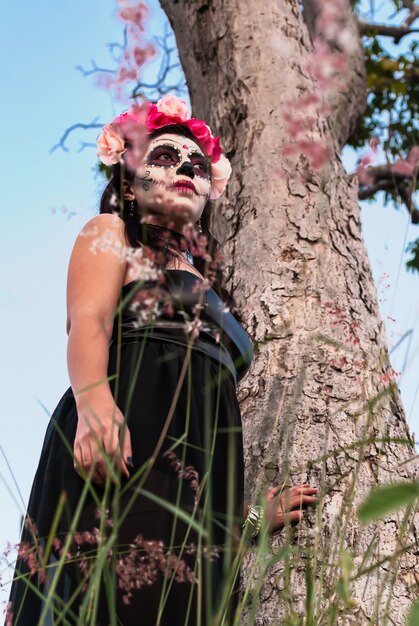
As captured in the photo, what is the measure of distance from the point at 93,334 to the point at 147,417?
209mm

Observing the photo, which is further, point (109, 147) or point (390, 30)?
point (390, 30)

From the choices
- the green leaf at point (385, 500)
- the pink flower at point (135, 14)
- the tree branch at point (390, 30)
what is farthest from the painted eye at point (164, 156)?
the tree branch at point (390, 30)

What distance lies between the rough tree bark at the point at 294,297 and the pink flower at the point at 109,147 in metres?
0.58

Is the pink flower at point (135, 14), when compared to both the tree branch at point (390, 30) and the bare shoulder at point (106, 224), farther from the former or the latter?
the tree branch at point (390, 30)

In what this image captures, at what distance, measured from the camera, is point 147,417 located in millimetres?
1749

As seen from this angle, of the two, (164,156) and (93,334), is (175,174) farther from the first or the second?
(93,334)

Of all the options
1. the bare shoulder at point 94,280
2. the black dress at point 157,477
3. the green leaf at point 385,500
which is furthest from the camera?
the bare shoulder at point 94,280

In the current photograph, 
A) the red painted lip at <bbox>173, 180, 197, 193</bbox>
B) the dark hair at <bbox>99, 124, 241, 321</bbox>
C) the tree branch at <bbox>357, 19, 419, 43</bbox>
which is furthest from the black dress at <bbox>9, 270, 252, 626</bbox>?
the tree branch at <bbox>357, 19, 419, 43</bbox>

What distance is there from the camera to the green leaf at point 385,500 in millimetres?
695

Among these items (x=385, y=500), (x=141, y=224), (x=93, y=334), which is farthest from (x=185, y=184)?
(x=385, y=500)

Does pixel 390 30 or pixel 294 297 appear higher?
pixel 390 30

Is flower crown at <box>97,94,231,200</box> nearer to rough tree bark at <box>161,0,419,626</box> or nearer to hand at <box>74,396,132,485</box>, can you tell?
rough tree bark at <box>161,0,419,626</box>

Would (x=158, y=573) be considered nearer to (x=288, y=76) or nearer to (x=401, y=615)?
(x=401, y=615)

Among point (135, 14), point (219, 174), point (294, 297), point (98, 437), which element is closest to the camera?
point (135, 14)
